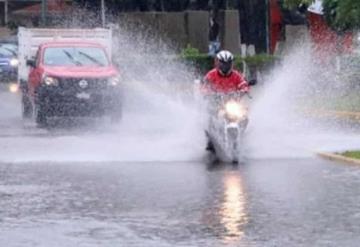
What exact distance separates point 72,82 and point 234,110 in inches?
342

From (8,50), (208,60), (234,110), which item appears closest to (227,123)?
(234,110)

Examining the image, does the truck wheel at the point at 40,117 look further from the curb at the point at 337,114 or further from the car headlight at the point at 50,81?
the curb at the point at 337,114

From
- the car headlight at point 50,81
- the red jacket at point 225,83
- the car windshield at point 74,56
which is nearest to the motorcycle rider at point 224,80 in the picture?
the red jacket at point 225,83

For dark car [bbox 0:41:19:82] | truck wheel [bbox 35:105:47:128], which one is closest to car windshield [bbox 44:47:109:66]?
truck wheel [bbox 35:105:47:128]

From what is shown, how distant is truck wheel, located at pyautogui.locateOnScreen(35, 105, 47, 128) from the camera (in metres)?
28.4

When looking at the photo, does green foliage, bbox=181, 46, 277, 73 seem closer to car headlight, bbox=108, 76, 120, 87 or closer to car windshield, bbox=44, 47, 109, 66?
car windshield, bbox=44, 47, 109, 66

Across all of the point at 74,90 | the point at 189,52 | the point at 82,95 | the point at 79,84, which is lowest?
the point at 189,52

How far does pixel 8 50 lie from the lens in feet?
174

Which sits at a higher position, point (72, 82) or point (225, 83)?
point (225, 83)

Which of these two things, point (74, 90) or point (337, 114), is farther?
point (337, 114)

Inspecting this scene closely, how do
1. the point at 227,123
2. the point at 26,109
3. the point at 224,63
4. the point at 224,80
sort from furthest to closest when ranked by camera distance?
1. the point at 26,109
2. the point at 224,80
3. the point at 224,63
4. the point at 227,123

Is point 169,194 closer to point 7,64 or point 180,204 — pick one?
point 180,204

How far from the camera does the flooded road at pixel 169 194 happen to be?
1292 cm

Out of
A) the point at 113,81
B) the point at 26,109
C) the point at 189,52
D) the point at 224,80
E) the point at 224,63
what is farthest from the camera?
the point at 189,52
